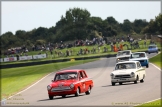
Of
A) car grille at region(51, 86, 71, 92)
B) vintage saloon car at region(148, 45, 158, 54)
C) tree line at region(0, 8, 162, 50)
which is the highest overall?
tree line at region(0, 8, 162, 50)

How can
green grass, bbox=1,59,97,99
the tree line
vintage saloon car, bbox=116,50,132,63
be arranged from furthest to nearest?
the tree line → vintage saloon car, bbox=116,50,132,63 → green grass, bbox=1,59,97,99

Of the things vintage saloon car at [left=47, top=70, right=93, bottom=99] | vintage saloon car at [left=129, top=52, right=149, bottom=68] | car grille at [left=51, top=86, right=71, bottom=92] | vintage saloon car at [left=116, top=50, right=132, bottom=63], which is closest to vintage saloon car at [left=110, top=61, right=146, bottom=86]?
vintage saloon car at [left=47, top=70, right=93, bottom=99]

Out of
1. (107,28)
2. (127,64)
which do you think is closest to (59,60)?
(127,64)

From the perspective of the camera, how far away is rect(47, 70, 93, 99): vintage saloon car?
20.8m

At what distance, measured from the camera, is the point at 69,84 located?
820 inches

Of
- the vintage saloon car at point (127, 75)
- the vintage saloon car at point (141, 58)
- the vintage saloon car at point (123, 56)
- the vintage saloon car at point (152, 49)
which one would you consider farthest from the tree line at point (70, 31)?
the vintage saloon car at point (127, 75)

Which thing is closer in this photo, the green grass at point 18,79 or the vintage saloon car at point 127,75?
the vintage saloon car at point 127,75

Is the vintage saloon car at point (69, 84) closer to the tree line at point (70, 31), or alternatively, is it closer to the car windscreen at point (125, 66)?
the car windscreen at point (125, 66)

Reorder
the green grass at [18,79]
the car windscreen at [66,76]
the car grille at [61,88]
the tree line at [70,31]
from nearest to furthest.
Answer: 1. the car grille at [61,88]
2. the car windscreen at [66,76]
3. the green grass at [18,79]
4. the tree line at [70,31]

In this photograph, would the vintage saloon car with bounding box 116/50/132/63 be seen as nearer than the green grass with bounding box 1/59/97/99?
No

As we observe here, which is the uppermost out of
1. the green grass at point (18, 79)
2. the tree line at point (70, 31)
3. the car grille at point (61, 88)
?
the tree line at point (70, 31)

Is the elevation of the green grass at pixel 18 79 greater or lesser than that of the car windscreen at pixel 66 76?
lesser

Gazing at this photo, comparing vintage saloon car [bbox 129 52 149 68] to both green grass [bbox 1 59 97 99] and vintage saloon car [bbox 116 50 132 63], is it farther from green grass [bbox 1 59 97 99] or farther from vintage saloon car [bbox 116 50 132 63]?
green grass [bbox 1 59 97 99]

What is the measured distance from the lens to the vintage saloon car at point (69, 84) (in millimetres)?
20844
